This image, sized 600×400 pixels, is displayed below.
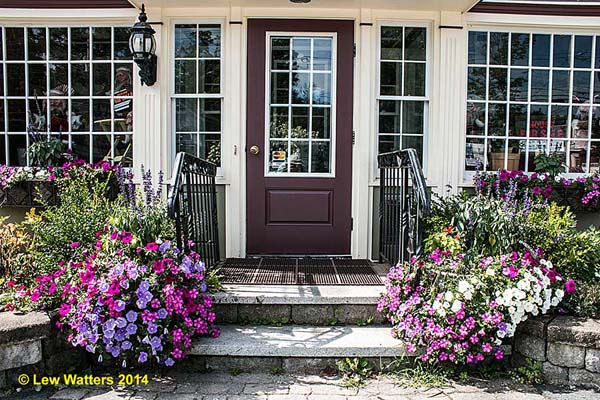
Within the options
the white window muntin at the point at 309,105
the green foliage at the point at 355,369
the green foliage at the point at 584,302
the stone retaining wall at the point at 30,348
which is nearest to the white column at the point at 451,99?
the white window muntin at the point at 309,105

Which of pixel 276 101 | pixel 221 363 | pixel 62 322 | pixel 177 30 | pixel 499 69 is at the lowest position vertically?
pixel 221 363

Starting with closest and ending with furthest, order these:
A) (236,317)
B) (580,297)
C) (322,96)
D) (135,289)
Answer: (135,289), (580,297), (236,317), (322,96)

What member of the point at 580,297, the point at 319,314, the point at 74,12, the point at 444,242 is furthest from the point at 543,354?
the point at 74,12

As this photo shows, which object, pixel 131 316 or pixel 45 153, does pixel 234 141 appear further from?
pixel 131 316

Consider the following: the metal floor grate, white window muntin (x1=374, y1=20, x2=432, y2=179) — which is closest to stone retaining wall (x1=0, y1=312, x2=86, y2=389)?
the metal floor grate

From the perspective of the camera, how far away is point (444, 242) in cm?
336

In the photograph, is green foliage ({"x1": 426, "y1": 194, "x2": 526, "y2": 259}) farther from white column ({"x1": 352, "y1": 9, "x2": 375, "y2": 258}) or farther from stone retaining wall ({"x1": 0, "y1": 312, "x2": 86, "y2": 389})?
stone retaining wall ({"x1": 0, "y1": 312, "x2": 86, "y2": 389})

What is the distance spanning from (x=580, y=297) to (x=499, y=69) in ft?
8.03

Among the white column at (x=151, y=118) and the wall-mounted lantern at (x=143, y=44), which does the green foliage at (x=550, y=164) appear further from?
the wall-mounted lantern at (x=143, y=44)

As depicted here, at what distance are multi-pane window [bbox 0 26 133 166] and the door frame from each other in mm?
1020

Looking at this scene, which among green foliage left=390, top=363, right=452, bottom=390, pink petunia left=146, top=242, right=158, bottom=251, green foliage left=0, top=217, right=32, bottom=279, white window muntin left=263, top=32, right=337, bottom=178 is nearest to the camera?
green foliage left=390, top=363, right=452, bottom=390

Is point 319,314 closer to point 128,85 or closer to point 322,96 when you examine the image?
point 322,96

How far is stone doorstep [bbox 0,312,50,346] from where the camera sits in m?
2.71

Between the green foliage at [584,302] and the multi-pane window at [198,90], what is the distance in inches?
117
